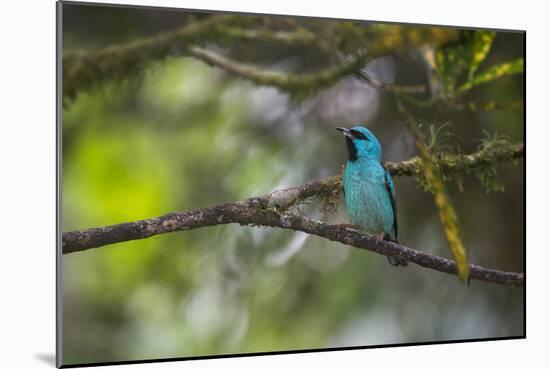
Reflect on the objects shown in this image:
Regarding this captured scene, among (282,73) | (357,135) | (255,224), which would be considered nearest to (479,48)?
(357,135)

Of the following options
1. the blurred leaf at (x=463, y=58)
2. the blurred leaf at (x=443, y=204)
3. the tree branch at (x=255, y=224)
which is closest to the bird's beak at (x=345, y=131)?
the blurred leaf at (x=443, y=204)

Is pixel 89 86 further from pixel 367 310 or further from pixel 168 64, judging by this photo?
pixel 367 310

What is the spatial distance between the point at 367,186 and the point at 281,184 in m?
0.52

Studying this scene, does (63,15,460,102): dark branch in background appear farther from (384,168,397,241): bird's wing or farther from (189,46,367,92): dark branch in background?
(384,168,397,241): bird's wing

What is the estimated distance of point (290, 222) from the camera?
15.5 feet

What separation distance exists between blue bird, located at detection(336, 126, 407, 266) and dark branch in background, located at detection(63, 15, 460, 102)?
423 mm

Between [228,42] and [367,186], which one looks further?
[367,186]

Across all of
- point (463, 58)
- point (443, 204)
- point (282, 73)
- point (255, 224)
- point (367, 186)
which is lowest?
point (255, 224)

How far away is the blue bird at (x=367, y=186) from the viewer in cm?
479

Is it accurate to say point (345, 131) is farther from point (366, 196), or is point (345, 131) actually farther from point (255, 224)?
point (255, 224)

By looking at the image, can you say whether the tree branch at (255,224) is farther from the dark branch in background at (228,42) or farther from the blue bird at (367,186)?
the dark branch in background at (228,42)

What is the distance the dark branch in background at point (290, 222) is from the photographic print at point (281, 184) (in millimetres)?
10

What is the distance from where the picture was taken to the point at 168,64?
452 cm

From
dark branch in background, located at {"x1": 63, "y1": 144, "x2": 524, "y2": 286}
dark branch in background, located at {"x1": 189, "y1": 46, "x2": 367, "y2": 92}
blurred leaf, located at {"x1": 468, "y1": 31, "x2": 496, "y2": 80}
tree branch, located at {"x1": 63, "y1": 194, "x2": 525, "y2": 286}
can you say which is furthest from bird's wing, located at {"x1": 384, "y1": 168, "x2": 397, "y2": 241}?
blurred leaf, located at {"x1": 468, "y1": 31, "x2": 496, "y2": 80}
